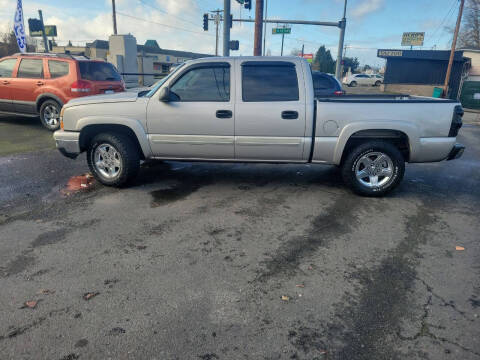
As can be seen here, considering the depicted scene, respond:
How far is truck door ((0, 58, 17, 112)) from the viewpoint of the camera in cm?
1027

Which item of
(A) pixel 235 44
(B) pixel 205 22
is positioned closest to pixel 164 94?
(A) pixel 235 44

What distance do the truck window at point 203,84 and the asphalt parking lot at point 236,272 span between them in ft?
4.68

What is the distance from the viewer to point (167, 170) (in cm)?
688

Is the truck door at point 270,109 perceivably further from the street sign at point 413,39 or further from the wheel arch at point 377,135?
the street sign at point 413,39

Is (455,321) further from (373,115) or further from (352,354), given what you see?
(373,115)

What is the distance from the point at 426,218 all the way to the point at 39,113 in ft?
32.0

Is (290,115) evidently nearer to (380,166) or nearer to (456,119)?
(380,166)

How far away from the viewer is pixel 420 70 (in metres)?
38.7

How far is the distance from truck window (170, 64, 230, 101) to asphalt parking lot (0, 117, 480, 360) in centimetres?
143

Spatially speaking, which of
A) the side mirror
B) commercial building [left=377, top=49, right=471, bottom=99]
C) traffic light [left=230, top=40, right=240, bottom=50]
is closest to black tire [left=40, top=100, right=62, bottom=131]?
the side mirror

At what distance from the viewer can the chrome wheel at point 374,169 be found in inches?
212

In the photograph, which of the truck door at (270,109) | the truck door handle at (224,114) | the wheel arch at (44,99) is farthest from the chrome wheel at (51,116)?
the truck door at (270,109)

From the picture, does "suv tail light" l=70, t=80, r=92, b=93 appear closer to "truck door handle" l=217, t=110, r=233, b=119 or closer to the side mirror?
the side mirror

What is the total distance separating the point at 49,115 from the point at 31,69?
1.36m
